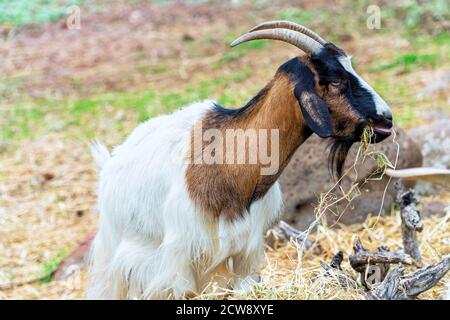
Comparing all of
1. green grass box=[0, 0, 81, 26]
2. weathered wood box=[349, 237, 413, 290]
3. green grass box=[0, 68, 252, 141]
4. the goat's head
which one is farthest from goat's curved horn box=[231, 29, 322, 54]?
green grass box=[0, 0, 81, 26]

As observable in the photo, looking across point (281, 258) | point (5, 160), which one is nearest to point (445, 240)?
point (281, 258)

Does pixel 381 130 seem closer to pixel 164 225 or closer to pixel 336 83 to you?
pixel 336 83

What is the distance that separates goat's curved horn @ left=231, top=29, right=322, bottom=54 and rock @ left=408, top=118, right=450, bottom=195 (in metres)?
3.30

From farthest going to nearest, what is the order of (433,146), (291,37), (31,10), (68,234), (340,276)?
(31,10), (433,146), (68,234), (340,276), (291,37)

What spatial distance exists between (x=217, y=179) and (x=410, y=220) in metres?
1.34

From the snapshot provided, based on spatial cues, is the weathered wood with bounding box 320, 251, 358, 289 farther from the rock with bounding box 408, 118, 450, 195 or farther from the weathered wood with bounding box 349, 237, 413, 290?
the rock with bounding box 408, 118, 450, 195

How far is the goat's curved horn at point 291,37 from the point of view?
466cm

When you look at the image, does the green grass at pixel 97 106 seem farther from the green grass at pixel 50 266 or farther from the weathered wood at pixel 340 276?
the weathered wood at pixel 340 276

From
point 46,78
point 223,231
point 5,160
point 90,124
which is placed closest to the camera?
point 223,231

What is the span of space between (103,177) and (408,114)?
16.4 feet

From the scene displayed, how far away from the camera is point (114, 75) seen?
12281mm

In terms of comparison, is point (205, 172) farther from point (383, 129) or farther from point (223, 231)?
point (383, 129)

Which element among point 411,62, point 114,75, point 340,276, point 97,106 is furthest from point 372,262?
point 114,75
